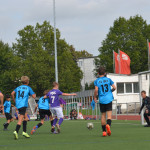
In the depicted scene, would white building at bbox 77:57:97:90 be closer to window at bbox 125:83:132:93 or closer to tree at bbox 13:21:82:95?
tree at bbox 13:21:82:95

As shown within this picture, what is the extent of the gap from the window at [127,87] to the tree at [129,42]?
1299 cm

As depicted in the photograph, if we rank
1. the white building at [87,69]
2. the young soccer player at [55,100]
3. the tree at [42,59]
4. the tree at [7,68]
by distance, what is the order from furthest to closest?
the white building at [87,69], the tree at [42,59], the tree at [7,68], the young soccer player at [55,100]

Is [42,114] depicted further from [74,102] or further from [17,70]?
[17,70]

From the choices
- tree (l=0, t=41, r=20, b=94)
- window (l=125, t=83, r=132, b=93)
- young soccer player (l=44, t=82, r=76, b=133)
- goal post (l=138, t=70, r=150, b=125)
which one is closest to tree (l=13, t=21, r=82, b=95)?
tree (l=0, t=41, r=20, b=94)

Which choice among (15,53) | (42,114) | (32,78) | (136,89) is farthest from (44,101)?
(15,53)

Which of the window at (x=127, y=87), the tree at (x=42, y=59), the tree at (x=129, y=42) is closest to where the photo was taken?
the window at (x=127, y=87)

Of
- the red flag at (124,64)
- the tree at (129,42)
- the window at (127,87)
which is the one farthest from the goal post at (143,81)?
the tree at (129,42)

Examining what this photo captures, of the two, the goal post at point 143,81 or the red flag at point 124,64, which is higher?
Answer: the red flag at point 124,64

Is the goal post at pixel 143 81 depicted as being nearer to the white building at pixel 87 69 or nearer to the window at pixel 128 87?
the window at pixel 128 87

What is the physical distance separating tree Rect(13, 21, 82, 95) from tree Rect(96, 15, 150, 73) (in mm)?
7182

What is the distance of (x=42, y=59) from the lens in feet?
221

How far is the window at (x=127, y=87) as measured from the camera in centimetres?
4856

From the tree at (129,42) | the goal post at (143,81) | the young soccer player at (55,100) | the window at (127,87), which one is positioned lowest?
the young soccer player at (55,100)

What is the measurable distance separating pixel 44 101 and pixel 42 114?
47cm
